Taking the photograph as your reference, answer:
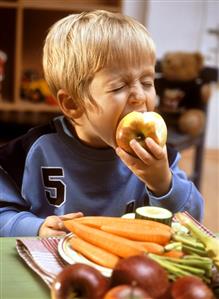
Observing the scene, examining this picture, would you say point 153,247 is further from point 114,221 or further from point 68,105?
point 68,105

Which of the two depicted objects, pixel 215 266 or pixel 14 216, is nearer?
pixel 215 266

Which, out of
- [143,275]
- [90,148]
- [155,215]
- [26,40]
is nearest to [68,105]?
[90,148]

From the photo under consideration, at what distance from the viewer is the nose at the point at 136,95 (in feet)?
3.50

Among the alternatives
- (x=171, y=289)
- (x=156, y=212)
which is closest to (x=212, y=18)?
(x=156, y=212)

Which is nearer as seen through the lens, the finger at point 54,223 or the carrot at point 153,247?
the carrot at point 153,247

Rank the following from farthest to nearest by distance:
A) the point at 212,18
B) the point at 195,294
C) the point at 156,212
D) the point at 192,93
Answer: the point at 212,18 → the point at 192,93 → the point at 156,212 → the point at 195,294

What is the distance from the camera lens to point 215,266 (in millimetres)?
789

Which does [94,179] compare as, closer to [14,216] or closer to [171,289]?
[14,216]

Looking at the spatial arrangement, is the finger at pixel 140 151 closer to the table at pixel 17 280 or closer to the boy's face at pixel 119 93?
the boy's face at pixel 119 93

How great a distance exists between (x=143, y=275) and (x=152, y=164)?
1.35 ft

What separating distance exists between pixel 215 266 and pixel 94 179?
1.51 feet

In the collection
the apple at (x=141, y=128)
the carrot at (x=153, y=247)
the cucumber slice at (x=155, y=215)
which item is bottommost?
the carrot at (x=153, y=247)

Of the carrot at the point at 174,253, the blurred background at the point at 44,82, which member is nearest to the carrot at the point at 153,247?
the carrot at the point at 174,253

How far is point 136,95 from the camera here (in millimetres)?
1065
